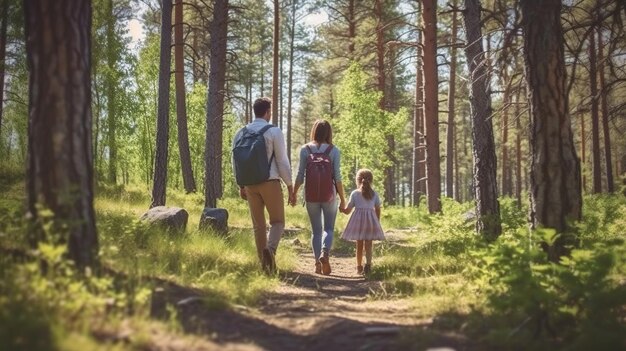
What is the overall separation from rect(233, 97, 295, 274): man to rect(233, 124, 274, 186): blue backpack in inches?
2.9

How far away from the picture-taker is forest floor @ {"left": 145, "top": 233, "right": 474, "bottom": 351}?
336cm

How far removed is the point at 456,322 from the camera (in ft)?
12.9

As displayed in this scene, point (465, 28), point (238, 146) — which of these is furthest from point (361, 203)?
point (465, 28)

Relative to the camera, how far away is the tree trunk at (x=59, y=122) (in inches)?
146

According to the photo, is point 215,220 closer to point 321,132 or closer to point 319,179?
point 319,179

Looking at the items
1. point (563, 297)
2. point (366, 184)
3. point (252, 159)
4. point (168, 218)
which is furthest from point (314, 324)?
point (168, 218)

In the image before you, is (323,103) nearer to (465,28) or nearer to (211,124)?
(211,124)

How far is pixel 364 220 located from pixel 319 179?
977 millimetres

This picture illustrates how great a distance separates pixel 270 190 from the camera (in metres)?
6.22

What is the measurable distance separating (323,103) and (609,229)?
21.8 m

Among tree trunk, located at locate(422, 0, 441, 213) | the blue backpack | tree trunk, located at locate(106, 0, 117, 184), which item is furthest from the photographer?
tree trunk, located at locate(106, 0, 117, 184)

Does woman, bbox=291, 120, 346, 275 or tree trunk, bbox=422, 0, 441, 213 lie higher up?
tree trunk, bbox=422, 0, 441, 213

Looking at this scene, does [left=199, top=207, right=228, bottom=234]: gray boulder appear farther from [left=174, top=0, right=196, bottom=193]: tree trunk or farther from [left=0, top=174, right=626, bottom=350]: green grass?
[left=174, top=0, right=196, bottom=193]: tree trunk

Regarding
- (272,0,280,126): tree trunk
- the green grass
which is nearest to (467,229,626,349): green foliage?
the green grass
